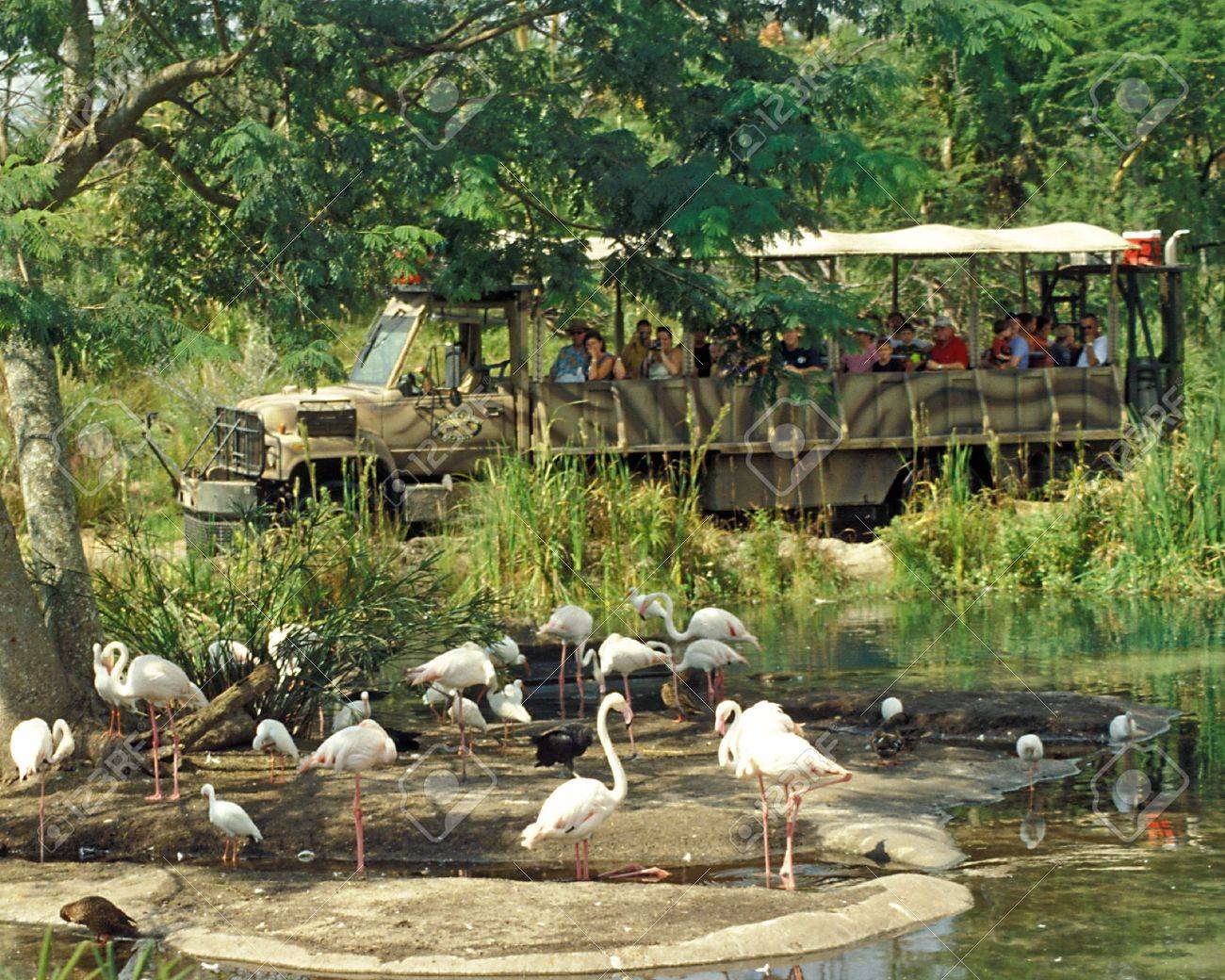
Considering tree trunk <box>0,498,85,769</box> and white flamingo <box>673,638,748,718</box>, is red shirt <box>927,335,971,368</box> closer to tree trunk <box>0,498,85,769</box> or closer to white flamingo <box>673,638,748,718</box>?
white flamingo <box>673,638,748,718</box>

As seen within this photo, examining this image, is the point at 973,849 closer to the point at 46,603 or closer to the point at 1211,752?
the point at 1211,752

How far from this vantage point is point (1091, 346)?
70.2ft

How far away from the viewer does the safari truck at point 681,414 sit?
18.6 metres

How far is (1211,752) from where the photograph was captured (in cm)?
1170

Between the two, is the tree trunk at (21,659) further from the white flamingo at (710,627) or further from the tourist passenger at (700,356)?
the tourist passenger at (700,356)

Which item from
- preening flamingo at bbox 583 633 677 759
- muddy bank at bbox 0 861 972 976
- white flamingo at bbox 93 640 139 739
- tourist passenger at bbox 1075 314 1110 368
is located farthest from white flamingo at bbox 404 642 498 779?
tourist passenger at bbox 1075 314 1110 368

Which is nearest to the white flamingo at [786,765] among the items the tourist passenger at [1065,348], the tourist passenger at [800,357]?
the tourist passenger at [800,357]

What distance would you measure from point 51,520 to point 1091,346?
13556mm

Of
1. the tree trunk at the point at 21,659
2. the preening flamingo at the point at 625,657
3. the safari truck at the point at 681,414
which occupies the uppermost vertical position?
the safari truck at the point at 681,414

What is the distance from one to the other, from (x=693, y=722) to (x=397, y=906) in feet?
15.4

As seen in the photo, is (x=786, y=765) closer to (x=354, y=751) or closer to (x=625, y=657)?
(x=354, y=751)

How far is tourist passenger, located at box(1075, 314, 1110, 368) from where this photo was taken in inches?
840

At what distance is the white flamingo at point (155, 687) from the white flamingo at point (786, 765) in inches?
134

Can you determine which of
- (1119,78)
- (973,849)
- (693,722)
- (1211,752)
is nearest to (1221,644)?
(1211,752)
